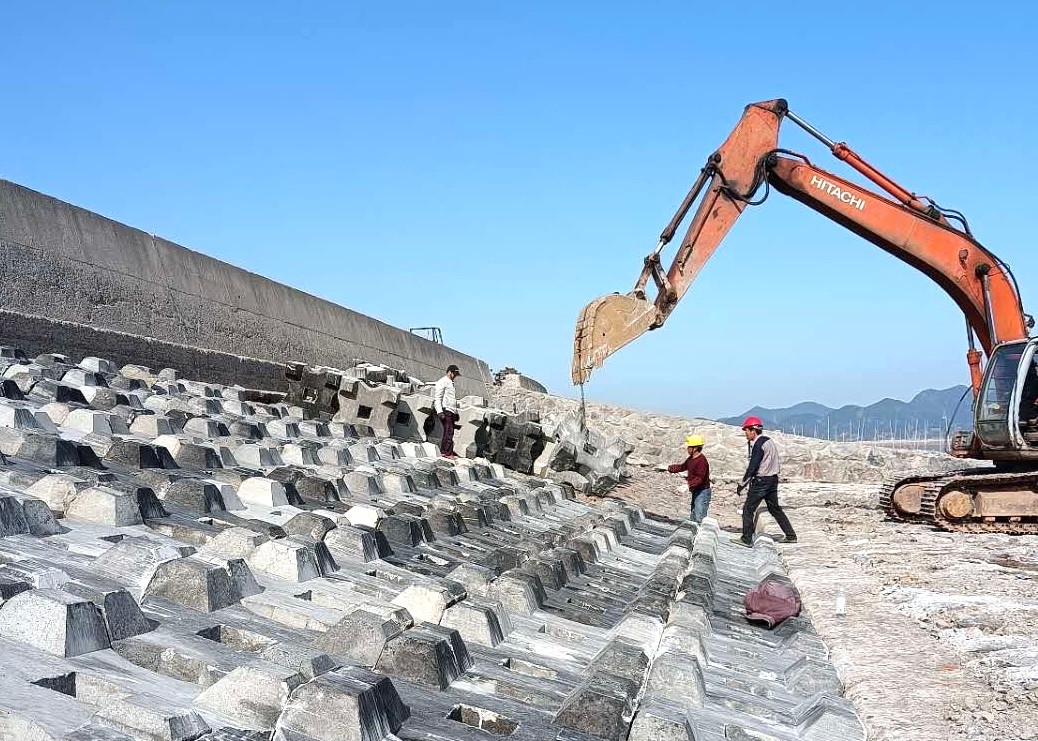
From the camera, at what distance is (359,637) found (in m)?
2.91

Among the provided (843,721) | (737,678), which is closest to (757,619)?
(737,678)

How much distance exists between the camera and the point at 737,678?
151 inches

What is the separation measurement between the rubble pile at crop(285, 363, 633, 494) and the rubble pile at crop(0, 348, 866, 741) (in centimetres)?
419

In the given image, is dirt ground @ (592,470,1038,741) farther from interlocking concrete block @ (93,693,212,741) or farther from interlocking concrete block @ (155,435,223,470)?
interlocking concrete block @ (155,435,223,470)

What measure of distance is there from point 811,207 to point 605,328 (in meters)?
3.53

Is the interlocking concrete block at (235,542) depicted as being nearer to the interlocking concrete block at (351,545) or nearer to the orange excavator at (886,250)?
the interlocking concrete block at (351,545)

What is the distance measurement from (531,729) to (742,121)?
11.9m

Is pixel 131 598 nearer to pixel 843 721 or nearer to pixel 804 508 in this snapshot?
pixel 843 721

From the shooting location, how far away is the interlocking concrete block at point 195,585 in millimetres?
2988

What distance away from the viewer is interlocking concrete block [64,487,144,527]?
364 centimetres

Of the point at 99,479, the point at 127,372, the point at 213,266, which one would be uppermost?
the point at 213,266

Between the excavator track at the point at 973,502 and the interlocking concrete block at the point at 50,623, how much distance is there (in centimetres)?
1081

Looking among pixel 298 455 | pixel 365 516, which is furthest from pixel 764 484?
pixel 365 516

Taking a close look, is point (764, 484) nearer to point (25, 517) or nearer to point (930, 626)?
point (930, 626)
